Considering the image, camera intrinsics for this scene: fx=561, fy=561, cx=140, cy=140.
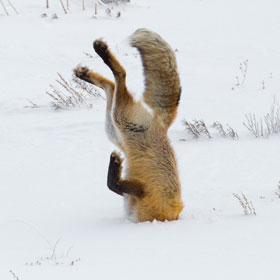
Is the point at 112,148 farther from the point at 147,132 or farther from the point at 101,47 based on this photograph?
Result: the point at 101,47

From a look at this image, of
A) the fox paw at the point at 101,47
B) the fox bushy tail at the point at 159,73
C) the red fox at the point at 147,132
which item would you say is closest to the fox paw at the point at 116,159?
the red fox at the point at 147,132

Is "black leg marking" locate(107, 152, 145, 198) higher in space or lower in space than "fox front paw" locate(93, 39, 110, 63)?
lower

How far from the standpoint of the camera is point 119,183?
15.3 ft

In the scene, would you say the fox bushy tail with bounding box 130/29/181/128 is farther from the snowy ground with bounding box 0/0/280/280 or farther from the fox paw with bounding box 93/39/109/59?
the snowy ground with bounding box 0/0/280/280

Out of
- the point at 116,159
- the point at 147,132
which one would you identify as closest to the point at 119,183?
the point at 116,159

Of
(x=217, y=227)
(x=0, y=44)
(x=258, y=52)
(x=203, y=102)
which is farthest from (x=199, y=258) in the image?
(x=0, y=44)

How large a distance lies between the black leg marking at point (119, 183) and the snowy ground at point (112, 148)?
289mm

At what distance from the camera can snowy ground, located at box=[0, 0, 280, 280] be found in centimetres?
364

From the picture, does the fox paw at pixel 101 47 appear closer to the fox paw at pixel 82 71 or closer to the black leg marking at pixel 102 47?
the black leg marking at pixel 102 47

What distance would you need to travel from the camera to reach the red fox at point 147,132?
4.48m

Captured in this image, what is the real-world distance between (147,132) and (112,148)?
8.66ft

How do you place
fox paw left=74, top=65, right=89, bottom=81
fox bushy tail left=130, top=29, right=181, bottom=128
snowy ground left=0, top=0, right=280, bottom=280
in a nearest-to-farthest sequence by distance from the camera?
1. snowy ground left=0, top=0, right=280, bottom=280
2. fox bushy tail left=130, top=29, right=181, bottom=128
3. fox paw left=74, top=65, right=89, bottom=81

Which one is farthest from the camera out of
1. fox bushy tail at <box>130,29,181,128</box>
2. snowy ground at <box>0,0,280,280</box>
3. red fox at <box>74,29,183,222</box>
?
red fox at <box>74,29,183,222</box>

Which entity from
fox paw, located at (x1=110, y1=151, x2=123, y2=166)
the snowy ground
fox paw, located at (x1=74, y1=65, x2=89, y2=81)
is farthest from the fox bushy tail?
the snowy ground
